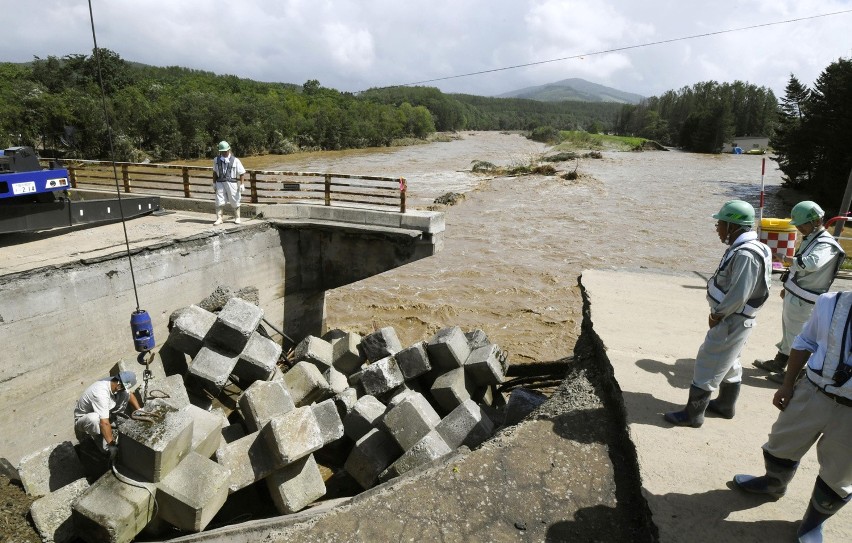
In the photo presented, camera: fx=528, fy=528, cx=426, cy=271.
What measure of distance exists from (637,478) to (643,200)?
2910 centimetres

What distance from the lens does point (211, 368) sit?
683cm

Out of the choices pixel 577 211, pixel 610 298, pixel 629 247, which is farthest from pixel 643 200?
pixel 610 298

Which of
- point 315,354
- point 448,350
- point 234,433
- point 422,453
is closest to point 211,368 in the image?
point 234,433

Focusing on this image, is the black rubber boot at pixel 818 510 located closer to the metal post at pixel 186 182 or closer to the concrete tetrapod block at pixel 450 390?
the concrete tetrapod block at pixel 450 390

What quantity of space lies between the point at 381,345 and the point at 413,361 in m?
0.90

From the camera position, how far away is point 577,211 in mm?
26609

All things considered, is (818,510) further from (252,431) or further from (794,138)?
(794,138)

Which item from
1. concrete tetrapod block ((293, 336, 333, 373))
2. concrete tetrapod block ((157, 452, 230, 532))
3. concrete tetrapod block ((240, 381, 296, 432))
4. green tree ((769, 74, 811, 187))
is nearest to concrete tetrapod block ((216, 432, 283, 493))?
concrete tetrapod block ((157, 452, 230, 532))

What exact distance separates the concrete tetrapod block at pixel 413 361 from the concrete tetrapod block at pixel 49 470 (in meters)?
3.82

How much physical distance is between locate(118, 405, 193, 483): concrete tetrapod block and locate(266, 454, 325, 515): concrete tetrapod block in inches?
39.3

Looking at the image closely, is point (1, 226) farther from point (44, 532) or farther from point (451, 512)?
point (451, 512)

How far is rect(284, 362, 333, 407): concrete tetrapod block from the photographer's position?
690 centimetres

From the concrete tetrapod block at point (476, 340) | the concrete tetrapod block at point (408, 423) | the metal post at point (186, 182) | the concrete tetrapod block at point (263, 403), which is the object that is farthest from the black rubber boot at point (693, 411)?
the metal post at point (186, 182)

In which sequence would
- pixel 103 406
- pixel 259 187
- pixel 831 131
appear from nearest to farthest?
pixel 103 406, pixel 259 187, pixel 831 131
